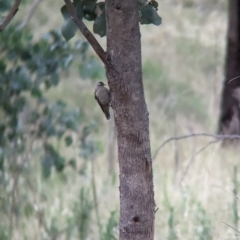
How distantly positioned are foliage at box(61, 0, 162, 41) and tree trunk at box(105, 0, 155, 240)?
0.46 feet

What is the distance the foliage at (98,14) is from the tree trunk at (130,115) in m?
0.14

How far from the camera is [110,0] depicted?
1275mm

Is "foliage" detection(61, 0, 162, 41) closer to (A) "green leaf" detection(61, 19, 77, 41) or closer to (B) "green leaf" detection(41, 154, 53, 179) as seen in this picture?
(A) "green leaf" detection(61, 19, 77, 41)

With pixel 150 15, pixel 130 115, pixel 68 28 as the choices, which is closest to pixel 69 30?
pixel 68 28

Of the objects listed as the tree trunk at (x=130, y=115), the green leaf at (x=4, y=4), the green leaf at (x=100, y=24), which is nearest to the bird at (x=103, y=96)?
the tree trunk at (x=130, y=115)

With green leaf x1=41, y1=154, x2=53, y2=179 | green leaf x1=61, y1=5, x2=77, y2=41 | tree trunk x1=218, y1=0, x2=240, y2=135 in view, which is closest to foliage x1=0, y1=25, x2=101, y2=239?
green leaf x1=41, y1=154, x2=53, y2=179

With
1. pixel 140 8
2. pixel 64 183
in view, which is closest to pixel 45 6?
pixel 64 183

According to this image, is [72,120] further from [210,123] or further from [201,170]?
[210,123]

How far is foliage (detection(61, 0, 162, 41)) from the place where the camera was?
56.1 inches

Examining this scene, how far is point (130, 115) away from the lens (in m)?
1.28

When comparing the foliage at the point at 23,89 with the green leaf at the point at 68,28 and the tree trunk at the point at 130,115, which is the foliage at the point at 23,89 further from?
the tree trunk at the point at 130,115

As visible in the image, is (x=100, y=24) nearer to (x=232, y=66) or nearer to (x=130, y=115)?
(x=130, y=115)

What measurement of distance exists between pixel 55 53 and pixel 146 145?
4.57 ft

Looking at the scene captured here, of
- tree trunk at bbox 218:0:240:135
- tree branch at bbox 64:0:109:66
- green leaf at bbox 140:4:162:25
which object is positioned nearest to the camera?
tree branch at bbox 64:0:109:66
